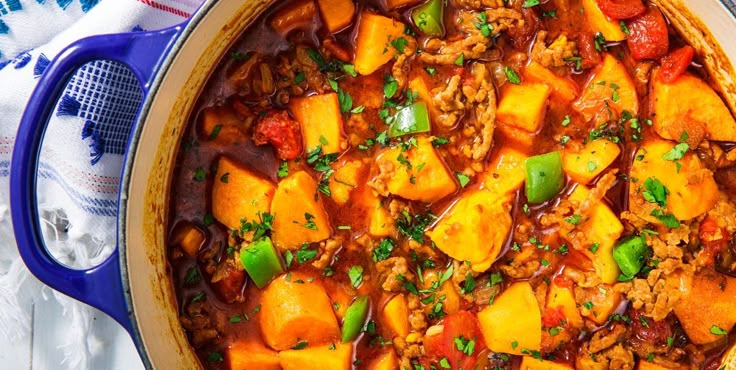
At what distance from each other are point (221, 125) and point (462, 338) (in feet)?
4.97

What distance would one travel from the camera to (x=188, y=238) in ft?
11.9

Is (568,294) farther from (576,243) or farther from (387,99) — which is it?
(387,99)

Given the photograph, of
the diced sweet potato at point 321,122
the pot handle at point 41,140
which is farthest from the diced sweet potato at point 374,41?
the pot handle at point 41,140

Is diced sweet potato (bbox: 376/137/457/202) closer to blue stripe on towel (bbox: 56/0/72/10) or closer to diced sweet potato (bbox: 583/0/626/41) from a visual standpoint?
diced sweet potato (bbox: 583/0/626/41)

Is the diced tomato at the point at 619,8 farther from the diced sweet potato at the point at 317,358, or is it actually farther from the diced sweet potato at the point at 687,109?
the diced sweet potato at the point at 317,358

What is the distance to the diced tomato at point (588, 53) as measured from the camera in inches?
141

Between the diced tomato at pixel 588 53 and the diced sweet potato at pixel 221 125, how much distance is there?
162 cm

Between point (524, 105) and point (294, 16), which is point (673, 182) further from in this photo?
point (294, 16)

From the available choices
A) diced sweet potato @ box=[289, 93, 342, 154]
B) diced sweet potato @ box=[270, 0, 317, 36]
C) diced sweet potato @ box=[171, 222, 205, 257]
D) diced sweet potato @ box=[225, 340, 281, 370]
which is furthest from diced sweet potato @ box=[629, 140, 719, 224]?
diced sweet potato @ box=[171, 222, 205, 257]

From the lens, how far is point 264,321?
3.66 metres

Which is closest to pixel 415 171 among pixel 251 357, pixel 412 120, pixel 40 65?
pixel 412 120

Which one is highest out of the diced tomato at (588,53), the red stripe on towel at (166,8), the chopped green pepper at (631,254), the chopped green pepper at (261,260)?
the red stripe on towel at (166,8)

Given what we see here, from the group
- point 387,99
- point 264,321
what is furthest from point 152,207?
point 387,99

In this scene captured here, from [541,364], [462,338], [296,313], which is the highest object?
[296,313]
